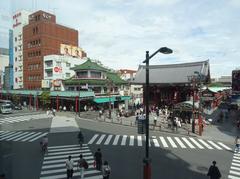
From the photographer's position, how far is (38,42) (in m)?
65.5

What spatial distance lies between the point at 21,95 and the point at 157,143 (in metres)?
48.6

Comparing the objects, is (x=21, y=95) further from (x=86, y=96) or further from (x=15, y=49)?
(x=86, y=96)

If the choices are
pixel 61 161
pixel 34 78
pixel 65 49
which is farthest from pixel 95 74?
pixel 61 161

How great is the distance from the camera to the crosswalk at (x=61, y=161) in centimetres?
1580

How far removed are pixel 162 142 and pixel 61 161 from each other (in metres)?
10.4

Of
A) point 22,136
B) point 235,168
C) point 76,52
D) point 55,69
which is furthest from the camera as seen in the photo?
point 76,52

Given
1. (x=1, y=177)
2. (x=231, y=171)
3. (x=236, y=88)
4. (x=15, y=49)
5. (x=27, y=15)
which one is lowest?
(x=231, y=171)

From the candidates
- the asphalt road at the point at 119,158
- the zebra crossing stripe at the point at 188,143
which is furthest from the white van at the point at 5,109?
the zebra crossing stripe at the point at 188,143

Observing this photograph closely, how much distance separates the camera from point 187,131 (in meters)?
30.5

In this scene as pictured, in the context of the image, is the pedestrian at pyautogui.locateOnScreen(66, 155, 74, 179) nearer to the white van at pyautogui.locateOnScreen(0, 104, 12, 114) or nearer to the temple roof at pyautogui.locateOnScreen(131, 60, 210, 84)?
the temple roof at pyautogui.locateOnScreen(131, 60, 210, 84)

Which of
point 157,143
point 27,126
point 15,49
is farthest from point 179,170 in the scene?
point 15,49

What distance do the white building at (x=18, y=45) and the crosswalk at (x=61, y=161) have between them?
55.8 m

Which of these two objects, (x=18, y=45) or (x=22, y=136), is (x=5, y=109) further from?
(x=18, y=45)

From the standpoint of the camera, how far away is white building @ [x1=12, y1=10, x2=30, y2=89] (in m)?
72.1
